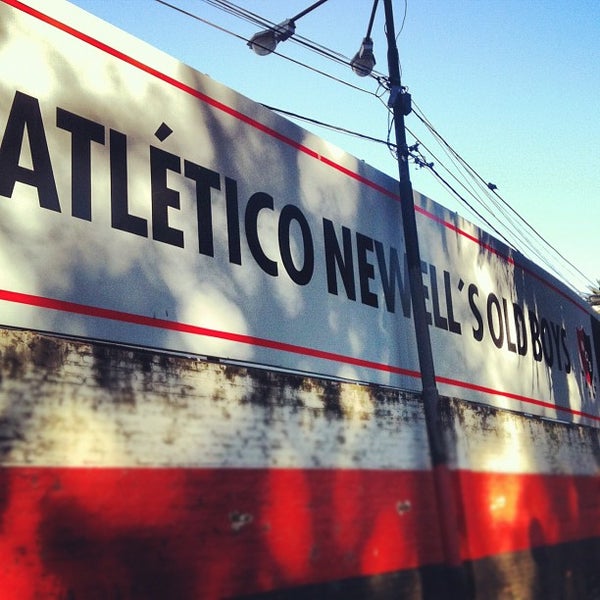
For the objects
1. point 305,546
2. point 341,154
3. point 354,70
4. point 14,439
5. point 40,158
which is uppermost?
point 354,70

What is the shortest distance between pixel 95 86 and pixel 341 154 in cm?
382

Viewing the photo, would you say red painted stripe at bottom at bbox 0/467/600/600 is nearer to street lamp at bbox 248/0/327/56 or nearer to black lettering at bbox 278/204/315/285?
black lettering at bbox 278/204/315/285

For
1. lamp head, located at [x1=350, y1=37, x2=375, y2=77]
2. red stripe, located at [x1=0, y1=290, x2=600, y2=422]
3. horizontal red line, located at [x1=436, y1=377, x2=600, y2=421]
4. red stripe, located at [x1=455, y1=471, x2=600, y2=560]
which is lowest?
red stripe, located at [x1=455, y1=471, x2=600, y2=560]

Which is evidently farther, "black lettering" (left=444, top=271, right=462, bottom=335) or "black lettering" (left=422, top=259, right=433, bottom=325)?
"black lettering" (left=444, top=271, right=462, bottom=335)

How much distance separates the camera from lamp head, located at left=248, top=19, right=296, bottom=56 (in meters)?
9.46

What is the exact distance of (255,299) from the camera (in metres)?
7.50

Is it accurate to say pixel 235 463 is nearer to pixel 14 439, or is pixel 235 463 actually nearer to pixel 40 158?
pixel 14 439

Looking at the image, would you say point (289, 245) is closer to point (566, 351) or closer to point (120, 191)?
point (120, 191)

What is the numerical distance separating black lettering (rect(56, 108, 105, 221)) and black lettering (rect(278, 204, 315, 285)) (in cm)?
251

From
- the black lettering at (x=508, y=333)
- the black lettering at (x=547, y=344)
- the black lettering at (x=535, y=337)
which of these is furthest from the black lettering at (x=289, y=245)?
the black lettering at (x=547, y=344)

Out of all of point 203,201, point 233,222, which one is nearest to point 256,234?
point 233,222

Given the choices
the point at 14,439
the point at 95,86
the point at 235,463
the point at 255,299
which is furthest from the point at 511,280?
the point at 14,439

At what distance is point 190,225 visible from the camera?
23.2ft

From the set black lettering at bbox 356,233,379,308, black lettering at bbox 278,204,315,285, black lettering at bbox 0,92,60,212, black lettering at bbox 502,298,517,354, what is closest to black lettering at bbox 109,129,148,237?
black lettering at bbox 0,92,60,212
